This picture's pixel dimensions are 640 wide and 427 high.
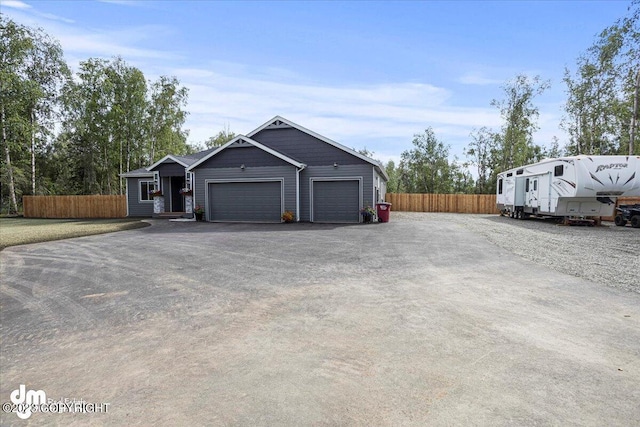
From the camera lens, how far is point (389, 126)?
3569 centimetres

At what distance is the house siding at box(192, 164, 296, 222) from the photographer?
17.1 m

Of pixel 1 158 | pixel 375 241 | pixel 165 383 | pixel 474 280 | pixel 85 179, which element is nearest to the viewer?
pixel 165 383

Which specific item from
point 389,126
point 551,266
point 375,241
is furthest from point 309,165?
point 389,126

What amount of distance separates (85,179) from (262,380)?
1481 inches

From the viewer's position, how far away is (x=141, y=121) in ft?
96.3

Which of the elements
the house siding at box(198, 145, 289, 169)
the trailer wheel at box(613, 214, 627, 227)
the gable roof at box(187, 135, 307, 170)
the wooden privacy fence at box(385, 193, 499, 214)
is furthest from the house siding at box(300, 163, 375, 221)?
the wooden privacy fence at box(385, 193, 499, 214)

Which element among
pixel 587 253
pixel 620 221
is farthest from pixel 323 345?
pixel 620 221

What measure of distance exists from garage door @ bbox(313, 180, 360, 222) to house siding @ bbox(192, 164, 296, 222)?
1.38 m

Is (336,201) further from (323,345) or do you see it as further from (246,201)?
(323,345)

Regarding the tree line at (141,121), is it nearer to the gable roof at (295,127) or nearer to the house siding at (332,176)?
the gable roof at (295,127)

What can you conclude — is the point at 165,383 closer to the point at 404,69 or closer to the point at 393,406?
the point at 393,406

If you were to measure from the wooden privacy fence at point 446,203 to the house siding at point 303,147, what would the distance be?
1330 centimetres

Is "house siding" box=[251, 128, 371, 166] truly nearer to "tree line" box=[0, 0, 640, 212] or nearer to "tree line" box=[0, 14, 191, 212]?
"tree line" box=[0, 14, 191, 212]

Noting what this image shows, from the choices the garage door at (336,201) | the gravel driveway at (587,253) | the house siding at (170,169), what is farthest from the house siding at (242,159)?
the gravel driveway at (587,253)
